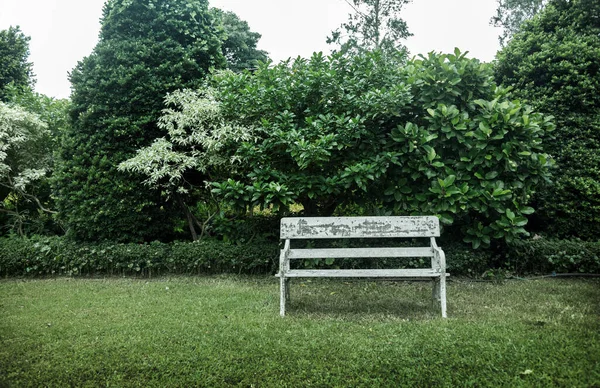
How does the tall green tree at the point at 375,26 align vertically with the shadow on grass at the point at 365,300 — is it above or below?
above

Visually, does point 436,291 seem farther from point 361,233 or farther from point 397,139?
point 397,139

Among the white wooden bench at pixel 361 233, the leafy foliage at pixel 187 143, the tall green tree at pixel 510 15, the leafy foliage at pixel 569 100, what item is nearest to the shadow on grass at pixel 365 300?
the white wooden bench at pixel 361 233

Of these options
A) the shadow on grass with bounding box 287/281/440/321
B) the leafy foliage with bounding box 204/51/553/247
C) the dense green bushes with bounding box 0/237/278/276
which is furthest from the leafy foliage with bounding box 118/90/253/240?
the shadow on grass with bounding box 287/281/440/321

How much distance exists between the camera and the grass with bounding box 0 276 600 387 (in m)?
2.59

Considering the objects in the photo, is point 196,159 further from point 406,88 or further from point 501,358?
point 501,358

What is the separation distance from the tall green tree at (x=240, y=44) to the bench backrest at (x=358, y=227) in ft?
48.5

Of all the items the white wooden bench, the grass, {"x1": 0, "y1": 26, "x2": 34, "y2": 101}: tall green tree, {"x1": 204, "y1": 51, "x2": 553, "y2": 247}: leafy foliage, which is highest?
{"x1": 0, "y1": 26, "x2": 34, "y2": 101}: tall green tree

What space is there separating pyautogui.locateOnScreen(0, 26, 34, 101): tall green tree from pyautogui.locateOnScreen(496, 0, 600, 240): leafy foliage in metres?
14.4

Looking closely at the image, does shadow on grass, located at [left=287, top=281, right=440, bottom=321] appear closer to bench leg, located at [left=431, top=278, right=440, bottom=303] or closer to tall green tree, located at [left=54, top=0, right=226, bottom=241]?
bench leg, located at [left=431, top=278, right=440, bottom=303]

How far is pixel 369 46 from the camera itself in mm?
16906

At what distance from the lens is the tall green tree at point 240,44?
61.1 ft

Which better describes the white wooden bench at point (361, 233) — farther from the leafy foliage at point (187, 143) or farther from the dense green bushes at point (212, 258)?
A: the leafy foliage at point (187, 143)

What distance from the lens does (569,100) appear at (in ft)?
21.2

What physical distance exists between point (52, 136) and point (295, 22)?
30.2ft
